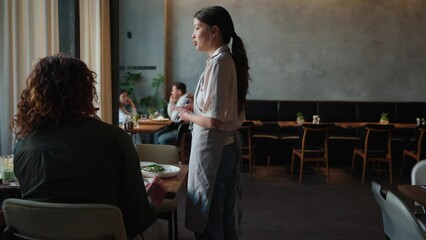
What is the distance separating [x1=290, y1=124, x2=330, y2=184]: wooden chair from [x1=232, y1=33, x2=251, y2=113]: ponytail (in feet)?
11.2

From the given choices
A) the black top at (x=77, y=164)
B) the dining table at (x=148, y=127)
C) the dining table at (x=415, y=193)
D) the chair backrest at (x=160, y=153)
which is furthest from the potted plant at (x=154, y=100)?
the black top at (x=77, y=164)

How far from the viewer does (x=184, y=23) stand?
768 centimetres

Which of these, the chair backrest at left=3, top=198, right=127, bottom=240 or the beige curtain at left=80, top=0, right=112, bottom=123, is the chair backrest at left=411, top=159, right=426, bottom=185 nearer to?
the chair backrest at left=3, top=198, right=127, bottom=240

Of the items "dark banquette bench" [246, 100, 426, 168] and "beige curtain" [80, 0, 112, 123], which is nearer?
"beige curtain" [80, 0, 112, 123]

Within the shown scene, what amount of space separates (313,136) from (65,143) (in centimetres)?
460

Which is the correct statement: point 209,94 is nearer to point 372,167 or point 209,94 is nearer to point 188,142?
point 188,142

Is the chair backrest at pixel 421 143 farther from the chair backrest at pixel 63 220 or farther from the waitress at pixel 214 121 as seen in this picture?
the chair backrest at pixel 63 220

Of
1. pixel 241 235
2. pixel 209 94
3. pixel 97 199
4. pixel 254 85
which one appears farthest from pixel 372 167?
pixel 97 199

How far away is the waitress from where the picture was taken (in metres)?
2.20

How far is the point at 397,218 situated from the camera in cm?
195

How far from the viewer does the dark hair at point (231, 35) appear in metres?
2.23

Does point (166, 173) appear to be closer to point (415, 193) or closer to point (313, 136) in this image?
point (415, 193)

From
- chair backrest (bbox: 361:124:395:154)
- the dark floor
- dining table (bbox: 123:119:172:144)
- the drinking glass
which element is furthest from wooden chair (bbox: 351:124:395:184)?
the drinking glass

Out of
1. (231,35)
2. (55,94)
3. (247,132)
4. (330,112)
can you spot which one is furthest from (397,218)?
(330,112)
